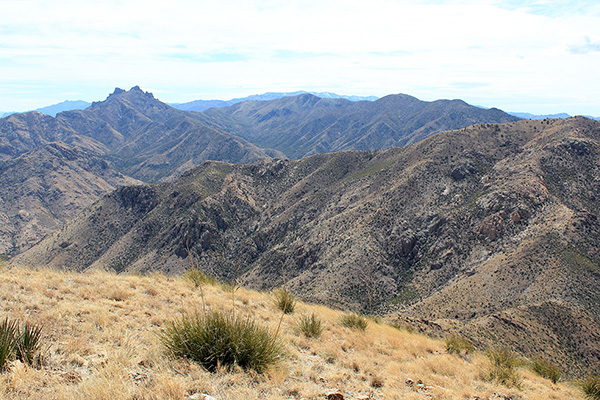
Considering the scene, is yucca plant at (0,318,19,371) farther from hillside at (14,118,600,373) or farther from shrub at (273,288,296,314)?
hillside at (14,118,600,373)

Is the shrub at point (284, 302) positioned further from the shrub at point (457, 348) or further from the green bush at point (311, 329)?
the shrub at point (457, 348)

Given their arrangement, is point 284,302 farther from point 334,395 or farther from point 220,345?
point 334,395

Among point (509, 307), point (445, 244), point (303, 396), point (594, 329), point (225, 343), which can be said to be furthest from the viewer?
point (445, 244)

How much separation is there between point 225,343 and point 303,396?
202 cm

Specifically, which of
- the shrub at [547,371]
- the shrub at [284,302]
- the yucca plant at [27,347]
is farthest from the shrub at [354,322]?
the yucca plant at [27,347]

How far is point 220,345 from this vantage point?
7309 mm

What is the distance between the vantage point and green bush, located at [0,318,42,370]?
5859 millimetres

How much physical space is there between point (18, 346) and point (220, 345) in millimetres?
3687

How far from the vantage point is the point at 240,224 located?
114m

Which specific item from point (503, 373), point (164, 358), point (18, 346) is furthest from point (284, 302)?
point (18, 346)

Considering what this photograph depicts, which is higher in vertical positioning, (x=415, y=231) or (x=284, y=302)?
(x=284, y=302)

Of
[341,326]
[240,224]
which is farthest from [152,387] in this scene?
[240,224]

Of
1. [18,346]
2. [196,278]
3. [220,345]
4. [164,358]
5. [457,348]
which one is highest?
[18,346]

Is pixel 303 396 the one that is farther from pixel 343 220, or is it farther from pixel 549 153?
pixel 549 153
